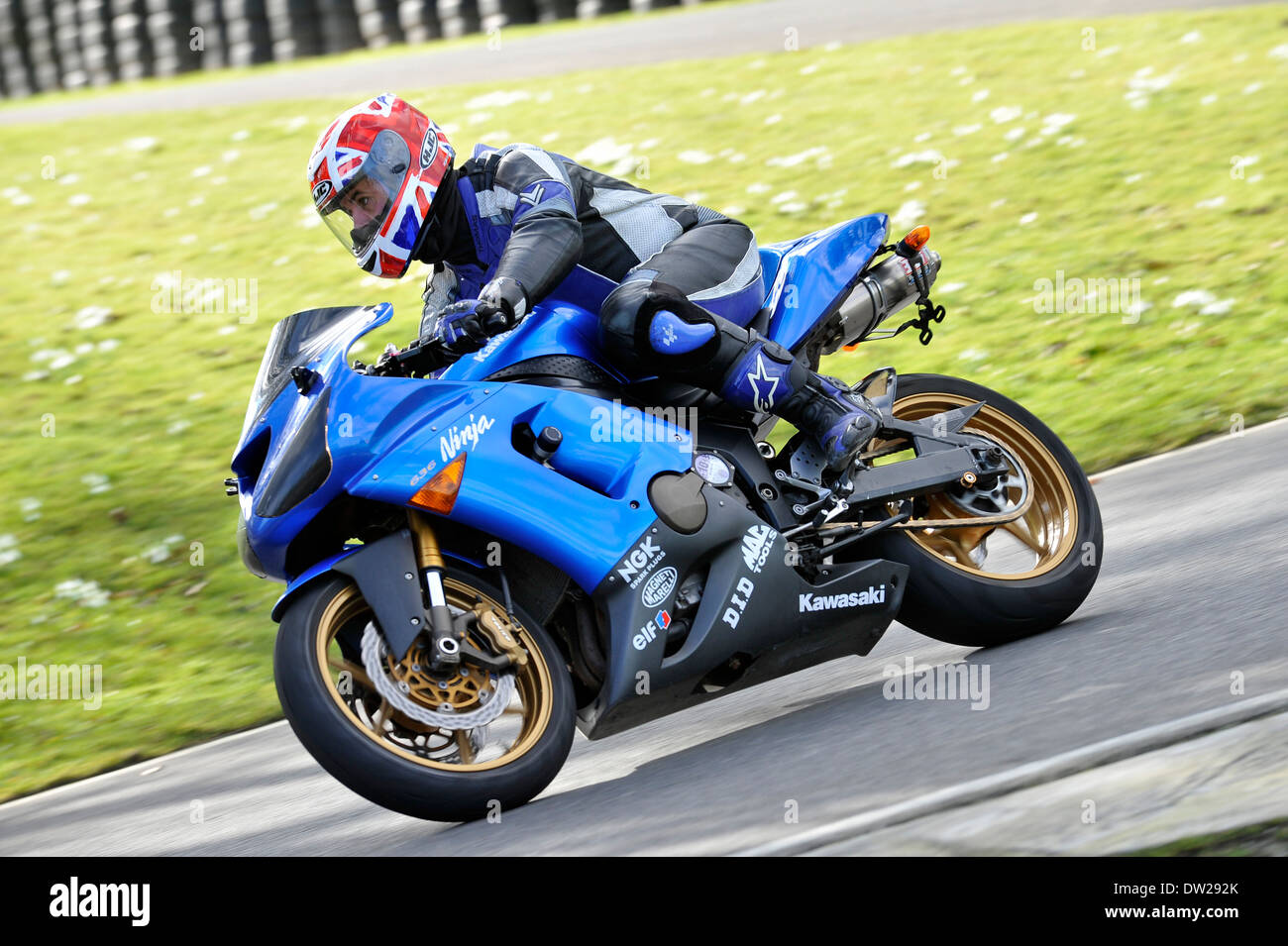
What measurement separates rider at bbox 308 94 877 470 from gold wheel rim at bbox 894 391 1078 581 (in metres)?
0.44

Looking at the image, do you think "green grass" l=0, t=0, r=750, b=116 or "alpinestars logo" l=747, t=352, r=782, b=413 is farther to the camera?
"green grass" l=0, t=0, r=750, b=116

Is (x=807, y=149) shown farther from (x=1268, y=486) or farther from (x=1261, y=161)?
(x=1268, y=486)

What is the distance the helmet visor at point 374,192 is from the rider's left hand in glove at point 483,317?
47 centimetres

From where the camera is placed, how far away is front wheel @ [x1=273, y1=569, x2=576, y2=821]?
3.86 metres

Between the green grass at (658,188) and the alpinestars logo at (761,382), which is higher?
the alpinestars logo at (761,382)

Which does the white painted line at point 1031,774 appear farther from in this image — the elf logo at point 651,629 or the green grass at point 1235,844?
the elf logo at point 651,629

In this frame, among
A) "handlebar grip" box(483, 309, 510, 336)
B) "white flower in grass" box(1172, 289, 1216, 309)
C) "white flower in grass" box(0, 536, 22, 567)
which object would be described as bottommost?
"white flower in grass" box(0, 536, 22, 567)

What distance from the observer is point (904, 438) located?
201 inches

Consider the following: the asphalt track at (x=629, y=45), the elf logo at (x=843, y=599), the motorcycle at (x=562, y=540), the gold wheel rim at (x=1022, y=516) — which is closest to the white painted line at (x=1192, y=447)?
the gold wheel rim at (x=1022, y=516)

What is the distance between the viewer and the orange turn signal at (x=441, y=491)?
13.6 ft

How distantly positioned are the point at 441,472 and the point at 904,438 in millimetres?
1678

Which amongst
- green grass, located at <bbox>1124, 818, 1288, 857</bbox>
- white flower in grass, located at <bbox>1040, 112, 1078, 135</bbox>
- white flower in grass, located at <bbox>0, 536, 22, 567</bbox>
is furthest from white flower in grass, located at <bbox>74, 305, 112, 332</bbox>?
green grass, located at <bbox>1124, 818, 1288, 857</bbox>

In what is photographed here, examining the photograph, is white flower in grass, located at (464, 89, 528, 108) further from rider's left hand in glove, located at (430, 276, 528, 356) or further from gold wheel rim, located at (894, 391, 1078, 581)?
rider's left hand in glove, located at (430, 276, 528, 356)
